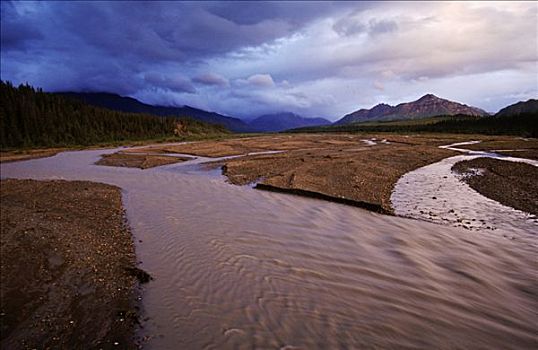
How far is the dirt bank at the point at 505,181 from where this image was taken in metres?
17.3

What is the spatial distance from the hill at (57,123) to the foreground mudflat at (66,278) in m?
66.7

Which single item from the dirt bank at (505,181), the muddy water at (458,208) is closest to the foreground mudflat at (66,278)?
the muddy water at (458,208)

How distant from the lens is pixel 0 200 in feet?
60.8

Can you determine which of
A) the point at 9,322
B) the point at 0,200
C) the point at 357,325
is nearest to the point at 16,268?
the point at 9,322

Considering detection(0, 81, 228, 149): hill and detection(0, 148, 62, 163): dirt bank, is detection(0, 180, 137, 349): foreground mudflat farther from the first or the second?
detection(0, 81, 228, 149): hill

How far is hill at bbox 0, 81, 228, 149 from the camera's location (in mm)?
70000

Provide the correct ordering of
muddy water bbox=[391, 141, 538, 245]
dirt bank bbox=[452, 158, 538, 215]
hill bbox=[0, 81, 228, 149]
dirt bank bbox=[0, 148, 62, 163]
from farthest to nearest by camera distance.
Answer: hill bbox=[0, 81, 228, 149] → dirt bank bbox=[0, 148, 62, 163] → dirt bank bbox=[452, 158, 538, 215] → muddy water bbox=[391, 141, 538, 245]

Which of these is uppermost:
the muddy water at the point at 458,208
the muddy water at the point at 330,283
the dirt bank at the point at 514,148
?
the dirt bank at the point at 514,148

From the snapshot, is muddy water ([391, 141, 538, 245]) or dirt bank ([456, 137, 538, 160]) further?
dirt bank ([456, 137, 538, 160])

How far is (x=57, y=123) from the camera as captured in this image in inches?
3110

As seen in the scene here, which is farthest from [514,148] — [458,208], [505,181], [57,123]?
[57,123]

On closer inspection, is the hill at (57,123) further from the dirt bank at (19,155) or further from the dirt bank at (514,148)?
the dirt bank at (514,148)

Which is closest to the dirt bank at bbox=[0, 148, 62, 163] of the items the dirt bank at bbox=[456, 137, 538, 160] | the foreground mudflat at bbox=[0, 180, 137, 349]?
the foreground mudflat at bbox=[0, 180, 137, 349]

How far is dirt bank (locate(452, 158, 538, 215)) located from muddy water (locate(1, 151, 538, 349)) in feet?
18.7
